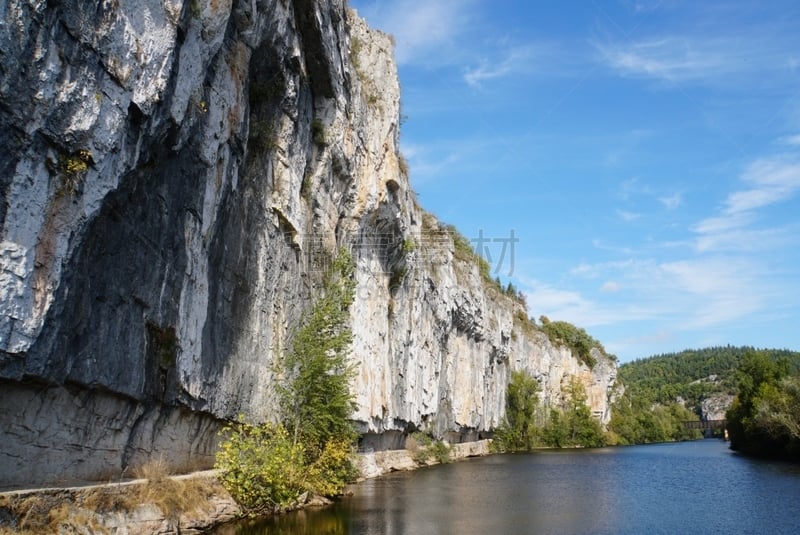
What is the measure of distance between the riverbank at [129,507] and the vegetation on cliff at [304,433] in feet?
2.60

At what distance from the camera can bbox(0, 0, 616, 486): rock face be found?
11.0 meters

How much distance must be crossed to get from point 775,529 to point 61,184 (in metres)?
21.5

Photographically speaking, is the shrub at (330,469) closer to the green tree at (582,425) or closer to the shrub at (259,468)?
the shrub at (259,468)

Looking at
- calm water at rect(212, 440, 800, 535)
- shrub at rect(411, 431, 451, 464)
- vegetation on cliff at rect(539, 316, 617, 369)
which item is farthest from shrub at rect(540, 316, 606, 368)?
calm water at rect(212, 440, 800, 535)

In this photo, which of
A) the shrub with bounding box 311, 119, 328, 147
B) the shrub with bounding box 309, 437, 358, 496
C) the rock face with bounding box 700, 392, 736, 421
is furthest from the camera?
the rock face with bounding box 700, 392, 736, 421

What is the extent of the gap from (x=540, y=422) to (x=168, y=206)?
78332 mm

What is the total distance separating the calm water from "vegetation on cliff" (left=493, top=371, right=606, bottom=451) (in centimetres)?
3812

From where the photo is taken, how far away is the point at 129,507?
14.1 m

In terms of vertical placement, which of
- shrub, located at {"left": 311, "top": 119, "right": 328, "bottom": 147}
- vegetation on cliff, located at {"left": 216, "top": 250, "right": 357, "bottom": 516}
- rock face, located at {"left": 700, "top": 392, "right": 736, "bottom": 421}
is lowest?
vegetation on cliff, located at {"left": 216, "top": 250, "right": 357, "bottom": 516}

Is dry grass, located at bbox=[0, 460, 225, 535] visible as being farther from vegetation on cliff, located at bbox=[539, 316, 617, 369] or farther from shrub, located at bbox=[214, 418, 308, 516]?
vegetation on cliff, located at bbox=[539, 316, 617, 369]

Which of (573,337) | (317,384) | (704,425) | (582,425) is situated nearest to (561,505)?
(317,384)

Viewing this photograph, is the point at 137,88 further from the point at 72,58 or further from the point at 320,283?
the point at 320,283

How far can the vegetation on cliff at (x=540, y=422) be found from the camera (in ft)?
262

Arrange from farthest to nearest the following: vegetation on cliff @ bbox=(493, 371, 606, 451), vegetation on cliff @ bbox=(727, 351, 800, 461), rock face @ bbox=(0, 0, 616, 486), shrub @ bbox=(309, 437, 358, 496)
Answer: vegetation on cliff @ bbox=(493, 371, 606, 451)
vegetation on cliff @ bbox=(727, 351, 800, 461)
shrub @ bbox=(309, 437, 358, 496)
rock face @ bbox=(0, 0, 616, 486)
